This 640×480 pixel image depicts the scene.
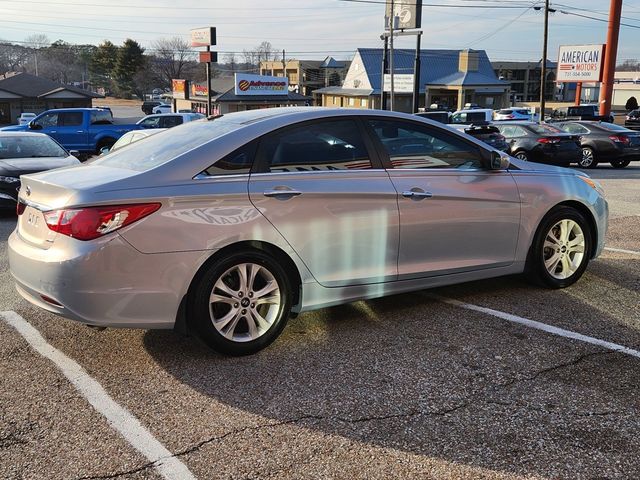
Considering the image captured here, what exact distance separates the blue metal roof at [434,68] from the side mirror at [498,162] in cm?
5745

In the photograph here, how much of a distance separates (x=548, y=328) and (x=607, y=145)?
16.7 metres

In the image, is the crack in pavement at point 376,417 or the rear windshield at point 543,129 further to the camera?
the rear windshield at point 543,129

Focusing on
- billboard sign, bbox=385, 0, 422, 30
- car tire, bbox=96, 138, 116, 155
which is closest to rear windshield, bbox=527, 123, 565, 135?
car tire, bbox=96, 138, 116, 155

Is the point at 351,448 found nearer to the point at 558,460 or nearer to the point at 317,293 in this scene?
the point at 558,460

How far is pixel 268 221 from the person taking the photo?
4055mm

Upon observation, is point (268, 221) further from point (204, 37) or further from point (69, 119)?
Answer: point (204, 37)

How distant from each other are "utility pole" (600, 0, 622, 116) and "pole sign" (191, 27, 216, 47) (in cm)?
2660

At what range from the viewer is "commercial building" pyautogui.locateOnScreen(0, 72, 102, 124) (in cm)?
5459

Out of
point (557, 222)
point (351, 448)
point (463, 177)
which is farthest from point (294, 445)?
point (557, 222)

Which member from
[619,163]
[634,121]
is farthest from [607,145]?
[634,121]

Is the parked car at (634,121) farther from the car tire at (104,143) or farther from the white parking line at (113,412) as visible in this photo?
the white parking line at (113,412)

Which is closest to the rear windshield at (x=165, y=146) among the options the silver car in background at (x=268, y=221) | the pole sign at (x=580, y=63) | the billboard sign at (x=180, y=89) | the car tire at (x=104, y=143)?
the silver car in background at (x=268, y=221)

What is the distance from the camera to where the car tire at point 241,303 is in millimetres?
3910

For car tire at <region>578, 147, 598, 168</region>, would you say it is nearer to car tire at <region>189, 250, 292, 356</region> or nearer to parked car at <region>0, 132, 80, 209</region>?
parked car at <region>0, 132, 80, 209</region>
